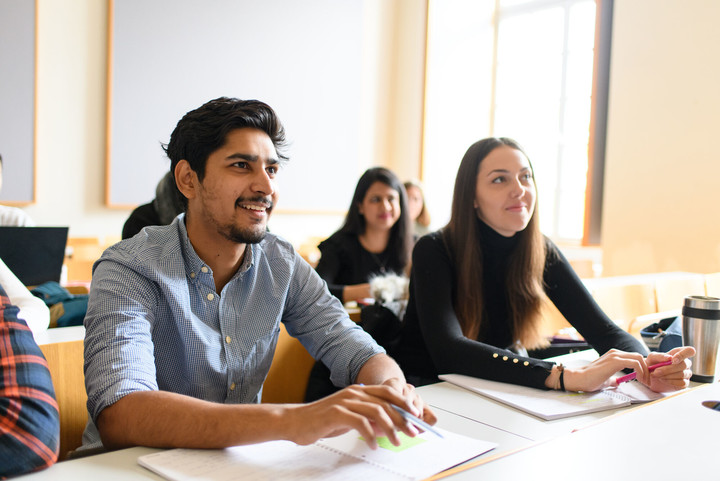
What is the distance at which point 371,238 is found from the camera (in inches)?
138

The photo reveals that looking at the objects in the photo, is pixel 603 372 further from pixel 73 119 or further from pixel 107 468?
pixel 73 119

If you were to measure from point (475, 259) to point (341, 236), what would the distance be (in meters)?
1.52

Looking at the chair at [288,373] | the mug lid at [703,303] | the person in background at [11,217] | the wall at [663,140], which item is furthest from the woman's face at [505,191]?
the wall at [663,140]

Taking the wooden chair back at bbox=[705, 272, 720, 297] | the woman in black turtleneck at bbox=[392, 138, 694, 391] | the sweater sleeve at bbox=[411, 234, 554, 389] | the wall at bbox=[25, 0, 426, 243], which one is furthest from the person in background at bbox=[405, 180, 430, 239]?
the sweater sleeve at bbox=[411, 234, 554, 389]

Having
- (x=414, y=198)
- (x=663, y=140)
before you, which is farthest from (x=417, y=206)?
(x=663, y=140)

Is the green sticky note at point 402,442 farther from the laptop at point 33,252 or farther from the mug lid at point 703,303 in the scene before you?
the laptop at point 33,252

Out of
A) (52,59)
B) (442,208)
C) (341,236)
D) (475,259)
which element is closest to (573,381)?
(475,259)

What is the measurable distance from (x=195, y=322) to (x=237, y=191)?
0.31 meters

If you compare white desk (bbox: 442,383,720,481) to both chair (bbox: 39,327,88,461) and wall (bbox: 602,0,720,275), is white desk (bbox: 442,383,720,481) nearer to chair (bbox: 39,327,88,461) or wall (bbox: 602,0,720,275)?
chair (bbox: 39,327,88,461)

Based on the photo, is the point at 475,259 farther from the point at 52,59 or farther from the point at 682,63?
the point at 52,59

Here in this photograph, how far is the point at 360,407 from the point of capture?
3.27ft

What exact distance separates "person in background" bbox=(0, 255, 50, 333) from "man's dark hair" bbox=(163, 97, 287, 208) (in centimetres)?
65

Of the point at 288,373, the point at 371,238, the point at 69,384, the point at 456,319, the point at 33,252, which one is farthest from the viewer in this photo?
the point at 371,238

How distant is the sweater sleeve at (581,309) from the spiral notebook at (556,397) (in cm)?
33
